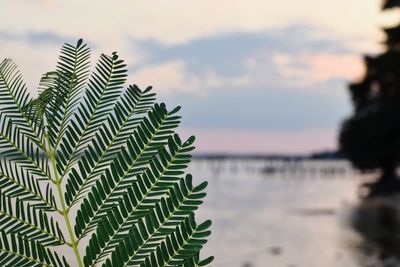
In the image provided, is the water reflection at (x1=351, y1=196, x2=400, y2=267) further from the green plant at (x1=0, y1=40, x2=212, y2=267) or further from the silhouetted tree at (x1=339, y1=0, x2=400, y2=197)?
the green plant at (x1=0, y1=40, x2=212, y2=267)

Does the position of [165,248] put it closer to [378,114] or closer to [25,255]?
[25,255]

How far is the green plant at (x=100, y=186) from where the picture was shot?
4.18ft

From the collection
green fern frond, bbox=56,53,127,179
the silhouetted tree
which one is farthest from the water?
green fern frond, bbox=56,53,127,179

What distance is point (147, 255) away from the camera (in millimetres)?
1288

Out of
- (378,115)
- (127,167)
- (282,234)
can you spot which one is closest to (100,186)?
(127,167)

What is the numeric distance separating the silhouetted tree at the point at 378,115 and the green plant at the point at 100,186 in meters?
45.6

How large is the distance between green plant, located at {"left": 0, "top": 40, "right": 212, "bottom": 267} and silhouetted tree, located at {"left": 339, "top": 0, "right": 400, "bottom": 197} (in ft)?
150

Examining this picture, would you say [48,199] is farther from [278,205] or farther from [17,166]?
[278,205]

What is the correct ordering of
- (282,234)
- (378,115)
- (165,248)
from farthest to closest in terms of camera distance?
(378,115)
(282,234)
(165,248)

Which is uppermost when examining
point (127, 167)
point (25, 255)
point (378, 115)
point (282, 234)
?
point (127, 167)

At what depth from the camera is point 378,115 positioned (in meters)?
48.1

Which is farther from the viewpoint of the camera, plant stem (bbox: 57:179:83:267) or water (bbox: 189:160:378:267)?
water (bbox: 189:160:378:267)

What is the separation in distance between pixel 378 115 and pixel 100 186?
48.7 metres

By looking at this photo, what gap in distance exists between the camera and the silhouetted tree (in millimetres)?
46688
